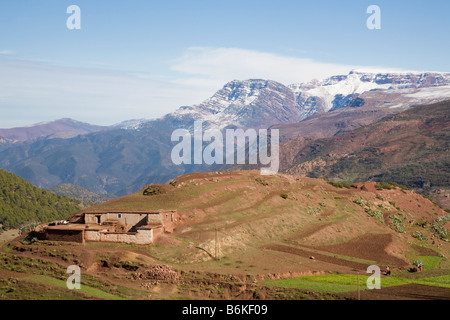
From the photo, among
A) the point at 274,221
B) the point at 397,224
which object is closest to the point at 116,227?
the point at 274,221

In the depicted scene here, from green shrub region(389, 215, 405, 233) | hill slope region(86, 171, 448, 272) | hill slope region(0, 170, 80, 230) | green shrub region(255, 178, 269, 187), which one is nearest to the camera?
hill slope region(86, 171, 448, 272)

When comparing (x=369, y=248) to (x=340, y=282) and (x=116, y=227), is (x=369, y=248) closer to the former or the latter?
(x=340, y=282)

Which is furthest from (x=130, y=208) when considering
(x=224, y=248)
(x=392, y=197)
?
(x=392, y=197)

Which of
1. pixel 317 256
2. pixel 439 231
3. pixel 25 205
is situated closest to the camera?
pixel 317 256

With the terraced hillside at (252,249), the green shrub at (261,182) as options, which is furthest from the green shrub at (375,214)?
the green shrub at (261,182)

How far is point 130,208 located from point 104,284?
2355 cm

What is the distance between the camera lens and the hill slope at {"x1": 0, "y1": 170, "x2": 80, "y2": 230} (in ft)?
521

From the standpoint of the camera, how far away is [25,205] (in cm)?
17162

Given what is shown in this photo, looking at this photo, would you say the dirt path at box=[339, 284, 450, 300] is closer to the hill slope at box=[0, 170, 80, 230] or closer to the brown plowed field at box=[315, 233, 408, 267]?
the brown plowed field at box=[315, 233, 408, 267]

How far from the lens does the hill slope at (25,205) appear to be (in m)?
159

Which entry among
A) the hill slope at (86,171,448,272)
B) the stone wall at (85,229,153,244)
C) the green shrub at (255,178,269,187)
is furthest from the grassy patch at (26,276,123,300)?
the green shrub at (255,178,269,187)

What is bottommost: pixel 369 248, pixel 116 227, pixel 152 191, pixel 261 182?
pixel 369 248
